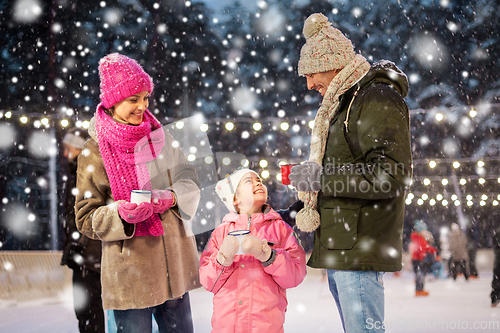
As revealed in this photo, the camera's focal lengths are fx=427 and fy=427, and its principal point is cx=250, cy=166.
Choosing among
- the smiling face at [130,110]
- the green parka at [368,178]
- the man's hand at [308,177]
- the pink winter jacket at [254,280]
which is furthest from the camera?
the smiling face at [130,110]

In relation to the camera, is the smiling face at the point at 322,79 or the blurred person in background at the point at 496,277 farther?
the blurred person in background at the point at 496,277

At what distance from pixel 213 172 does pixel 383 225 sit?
773cm

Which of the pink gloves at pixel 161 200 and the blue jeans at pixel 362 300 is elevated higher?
the pink gloves at pixel 161 200

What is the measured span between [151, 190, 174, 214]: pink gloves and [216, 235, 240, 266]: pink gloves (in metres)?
0.41

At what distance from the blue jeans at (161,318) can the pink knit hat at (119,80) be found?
121 cm

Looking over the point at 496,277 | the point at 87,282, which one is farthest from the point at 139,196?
the point at 496,277

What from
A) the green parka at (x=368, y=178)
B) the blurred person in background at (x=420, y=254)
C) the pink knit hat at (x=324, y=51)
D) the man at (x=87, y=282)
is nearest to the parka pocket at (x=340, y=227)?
the green parka at (x=368, y=178)

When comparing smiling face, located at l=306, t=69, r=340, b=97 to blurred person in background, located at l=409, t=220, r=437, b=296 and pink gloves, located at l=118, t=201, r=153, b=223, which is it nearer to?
pink gloves, located at l=118, t=201, r=153, b=223

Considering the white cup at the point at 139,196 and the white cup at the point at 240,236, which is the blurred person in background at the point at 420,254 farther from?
the white cup at the point at 139,196

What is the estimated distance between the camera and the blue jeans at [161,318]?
237cm

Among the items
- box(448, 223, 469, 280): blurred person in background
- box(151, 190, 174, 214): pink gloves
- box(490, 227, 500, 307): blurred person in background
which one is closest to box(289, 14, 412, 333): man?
box(151, 190, 174, 214): pink gloves

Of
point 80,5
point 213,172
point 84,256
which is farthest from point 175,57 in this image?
point 84,256

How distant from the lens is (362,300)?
194 cm

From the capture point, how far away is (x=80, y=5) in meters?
12.8
